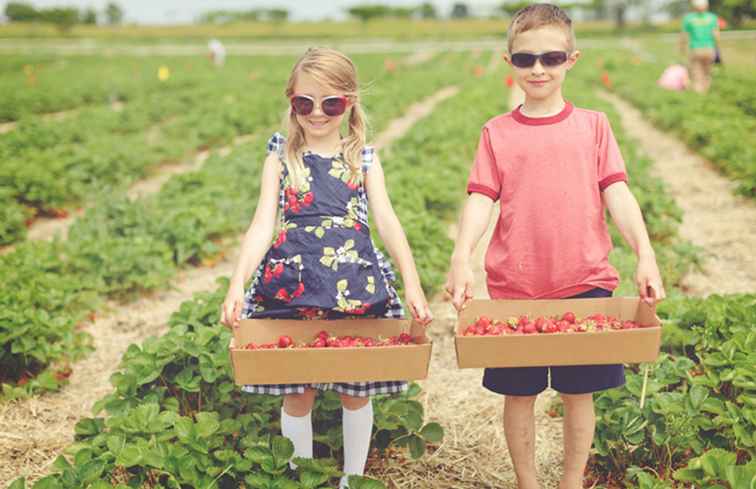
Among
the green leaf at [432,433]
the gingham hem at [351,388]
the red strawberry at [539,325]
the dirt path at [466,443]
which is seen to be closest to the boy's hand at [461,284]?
the red strawberry at [539,325]

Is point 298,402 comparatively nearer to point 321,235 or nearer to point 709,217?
point 321,235

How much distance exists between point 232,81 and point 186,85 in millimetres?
1183

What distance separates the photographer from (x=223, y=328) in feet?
11.8

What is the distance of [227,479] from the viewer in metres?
2.77

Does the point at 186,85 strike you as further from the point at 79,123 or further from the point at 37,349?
the point at 37,349

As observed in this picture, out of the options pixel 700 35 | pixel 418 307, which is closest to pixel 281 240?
pixel 418 307

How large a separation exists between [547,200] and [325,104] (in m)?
0.76

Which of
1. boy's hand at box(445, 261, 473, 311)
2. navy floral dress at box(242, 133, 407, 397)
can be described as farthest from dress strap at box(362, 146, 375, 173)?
boy's hand at box(445, 261, 473, 311)

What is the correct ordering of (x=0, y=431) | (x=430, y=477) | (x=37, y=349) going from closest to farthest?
(x=430, y=477), (x=0, y=431), (x=37, y=349)

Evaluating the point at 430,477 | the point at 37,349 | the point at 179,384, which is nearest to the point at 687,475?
the point at 430,477

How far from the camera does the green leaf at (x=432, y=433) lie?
10.2 feet

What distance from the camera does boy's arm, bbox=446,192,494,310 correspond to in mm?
2486

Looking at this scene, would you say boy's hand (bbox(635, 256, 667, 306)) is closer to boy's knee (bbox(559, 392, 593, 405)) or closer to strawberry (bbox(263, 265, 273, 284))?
boy's knee (bbox(559, 392, 593, 405))

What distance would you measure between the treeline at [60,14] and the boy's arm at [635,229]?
68.7m
